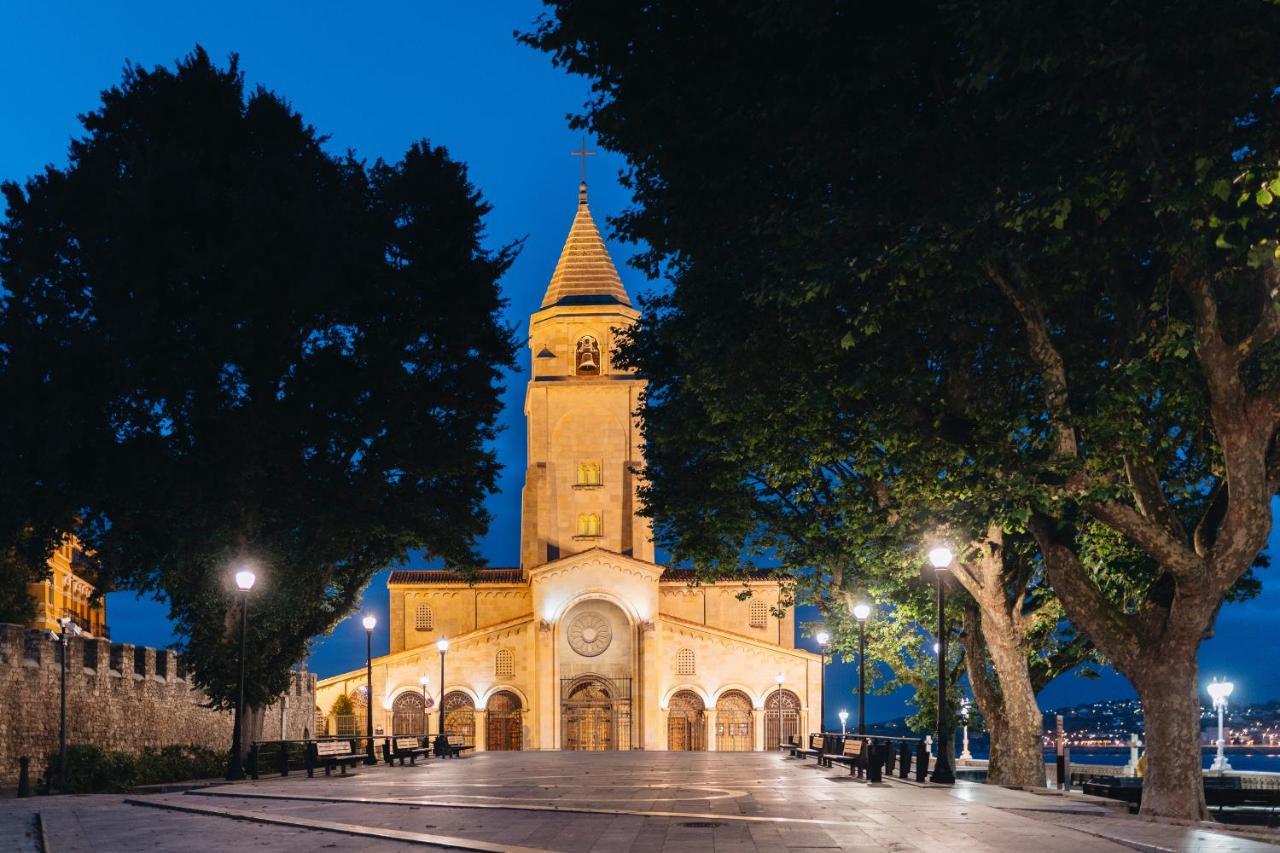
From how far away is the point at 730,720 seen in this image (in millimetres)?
76062

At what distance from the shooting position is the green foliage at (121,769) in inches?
1000

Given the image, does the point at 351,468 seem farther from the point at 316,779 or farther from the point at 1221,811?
the point at 1221,811

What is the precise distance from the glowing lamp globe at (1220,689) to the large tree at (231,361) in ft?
89.7

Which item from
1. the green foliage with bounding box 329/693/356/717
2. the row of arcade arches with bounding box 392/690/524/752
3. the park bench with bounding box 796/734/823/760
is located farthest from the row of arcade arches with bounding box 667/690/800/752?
the park bench with bounding box 796/734/823/760

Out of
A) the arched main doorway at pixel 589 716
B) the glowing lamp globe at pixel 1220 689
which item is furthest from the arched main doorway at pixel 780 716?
the glowing lamp globe at pixel 1220 689

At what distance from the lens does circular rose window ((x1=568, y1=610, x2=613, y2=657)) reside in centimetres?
7775

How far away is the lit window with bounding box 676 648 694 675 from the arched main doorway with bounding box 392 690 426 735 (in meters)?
14.7

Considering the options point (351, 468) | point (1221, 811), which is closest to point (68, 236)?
point (351, 468)

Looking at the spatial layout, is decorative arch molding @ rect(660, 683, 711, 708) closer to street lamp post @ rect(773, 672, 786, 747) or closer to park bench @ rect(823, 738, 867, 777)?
street lamp post @ rect(773, 672, 786, 747)

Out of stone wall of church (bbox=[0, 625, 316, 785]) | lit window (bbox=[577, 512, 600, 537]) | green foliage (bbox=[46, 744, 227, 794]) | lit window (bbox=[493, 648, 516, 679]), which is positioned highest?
lit window (bbox=[577, 512, 600, 537])

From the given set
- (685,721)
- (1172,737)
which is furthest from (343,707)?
(1172,737)

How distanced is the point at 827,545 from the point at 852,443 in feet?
22.8

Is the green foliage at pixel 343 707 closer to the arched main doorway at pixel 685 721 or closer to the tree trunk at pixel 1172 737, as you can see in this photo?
the arched main doorway at pixel 685 721

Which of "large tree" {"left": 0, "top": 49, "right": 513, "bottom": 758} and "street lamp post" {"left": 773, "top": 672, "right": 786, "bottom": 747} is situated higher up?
"large tree" {"left": 0, "top": 49, "right": 513, "bottom": 758}
